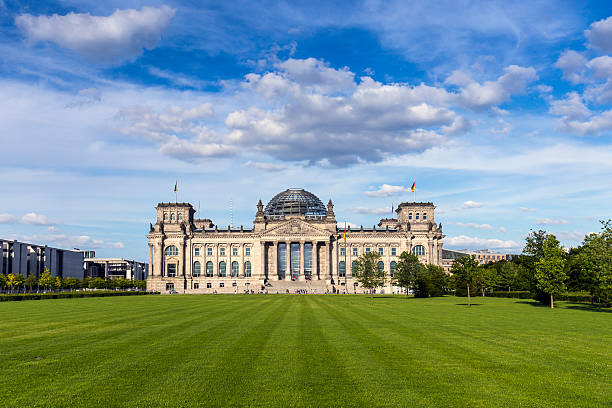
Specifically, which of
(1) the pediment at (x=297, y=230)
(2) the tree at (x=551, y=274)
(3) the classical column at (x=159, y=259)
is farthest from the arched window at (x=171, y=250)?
(2) the tree at (x=551, y=274)

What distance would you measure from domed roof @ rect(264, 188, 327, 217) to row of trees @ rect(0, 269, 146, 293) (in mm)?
61024

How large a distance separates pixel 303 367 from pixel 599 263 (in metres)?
55.0

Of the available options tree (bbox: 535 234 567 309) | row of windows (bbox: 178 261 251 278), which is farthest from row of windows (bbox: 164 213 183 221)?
tree (bbox: 535 234 567 309)

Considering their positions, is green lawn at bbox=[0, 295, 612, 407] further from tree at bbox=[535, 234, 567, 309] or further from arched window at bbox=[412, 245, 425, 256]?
arched window at bbox=[412, 245, 425, 256]

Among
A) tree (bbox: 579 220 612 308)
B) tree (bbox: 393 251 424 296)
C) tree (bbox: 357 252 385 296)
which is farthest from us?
tree (bbox: 393 251 424 296)

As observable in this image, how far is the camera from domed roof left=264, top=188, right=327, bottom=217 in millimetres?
180875

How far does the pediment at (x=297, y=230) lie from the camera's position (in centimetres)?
16750

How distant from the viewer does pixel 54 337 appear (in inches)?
1147

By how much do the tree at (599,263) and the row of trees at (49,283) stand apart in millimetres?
128167

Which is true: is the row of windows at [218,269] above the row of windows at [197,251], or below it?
below

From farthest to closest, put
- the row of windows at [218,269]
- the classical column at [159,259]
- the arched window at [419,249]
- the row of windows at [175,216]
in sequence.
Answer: the row of windows at [175,216]
the row of windows at [218,269]
the classical column at [159,259]
the arched window at [419,249]

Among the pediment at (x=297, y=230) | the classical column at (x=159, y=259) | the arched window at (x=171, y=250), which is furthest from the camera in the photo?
the arched window at (x=171, y=250)

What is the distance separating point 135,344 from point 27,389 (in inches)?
386

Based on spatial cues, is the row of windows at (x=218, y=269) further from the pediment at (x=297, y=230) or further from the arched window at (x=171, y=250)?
the pediment at (x=297, y=230)
